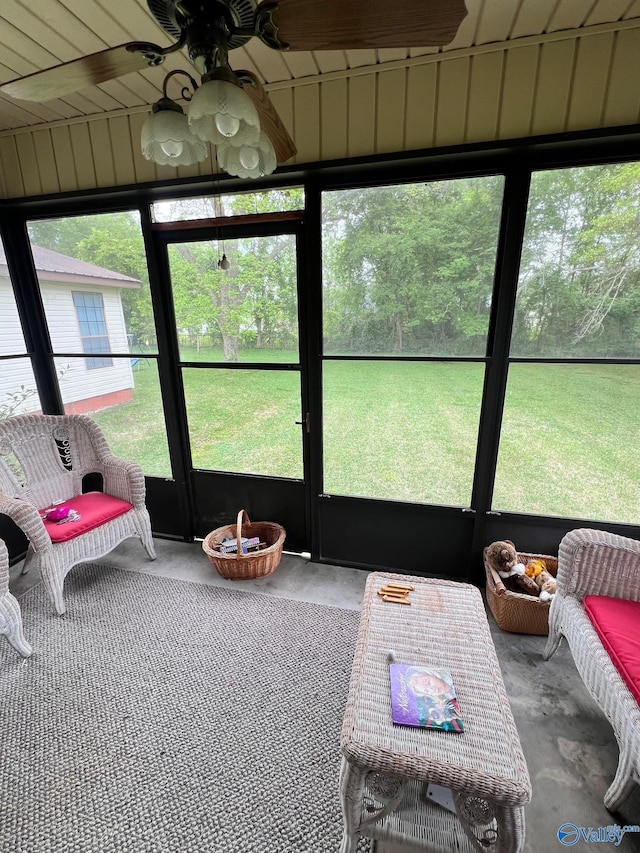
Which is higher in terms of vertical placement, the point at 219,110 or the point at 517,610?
the point at 219,110

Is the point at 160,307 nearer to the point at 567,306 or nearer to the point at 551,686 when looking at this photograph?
the point at 567,306

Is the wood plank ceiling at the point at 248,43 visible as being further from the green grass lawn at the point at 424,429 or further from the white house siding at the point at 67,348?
the green grass lawn at the point at 424,429

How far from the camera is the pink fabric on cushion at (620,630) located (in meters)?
1.27

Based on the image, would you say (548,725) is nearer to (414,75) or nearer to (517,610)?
(517,610)

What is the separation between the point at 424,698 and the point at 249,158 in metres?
1.71

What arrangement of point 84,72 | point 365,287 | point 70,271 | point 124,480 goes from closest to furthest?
point 84,72 → point 365,287 → point 124,480 → point 70,271

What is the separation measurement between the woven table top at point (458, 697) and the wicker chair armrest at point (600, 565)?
0.45m

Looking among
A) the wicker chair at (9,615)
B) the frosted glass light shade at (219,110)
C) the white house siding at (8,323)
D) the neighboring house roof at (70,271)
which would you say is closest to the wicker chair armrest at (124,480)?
the wicker chair at (9,615)

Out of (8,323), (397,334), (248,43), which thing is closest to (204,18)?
(248,43)

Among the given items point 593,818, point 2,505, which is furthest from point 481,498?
point 2,505

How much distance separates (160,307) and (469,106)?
2.10m

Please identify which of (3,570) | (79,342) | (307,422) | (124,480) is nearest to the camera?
(3,570)

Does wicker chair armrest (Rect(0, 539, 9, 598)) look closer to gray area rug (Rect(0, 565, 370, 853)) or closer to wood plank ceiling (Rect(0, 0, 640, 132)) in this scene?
gray area rug (Rect(0, 565, 370, 853))

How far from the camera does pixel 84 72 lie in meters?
1.12
